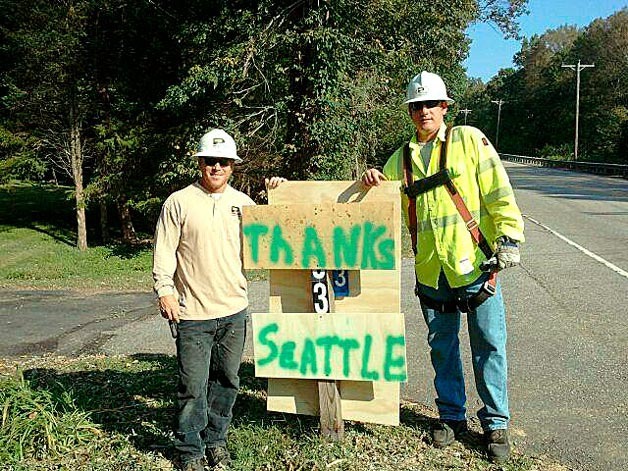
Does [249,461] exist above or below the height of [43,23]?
below

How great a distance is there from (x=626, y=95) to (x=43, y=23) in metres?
59.7

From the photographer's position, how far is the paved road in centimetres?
437

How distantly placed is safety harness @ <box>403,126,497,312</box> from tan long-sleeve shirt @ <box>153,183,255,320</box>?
1.04 metres

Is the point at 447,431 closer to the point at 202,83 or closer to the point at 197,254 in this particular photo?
the point at 197,254

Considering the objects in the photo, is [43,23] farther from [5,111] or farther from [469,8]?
[469,8]

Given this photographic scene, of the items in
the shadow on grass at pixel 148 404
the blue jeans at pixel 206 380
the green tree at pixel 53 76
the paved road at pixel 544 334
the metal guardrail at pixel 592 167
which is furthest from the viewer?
the metal guardrail at pixel 592 167

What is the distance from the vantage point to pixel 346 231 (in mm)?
3646

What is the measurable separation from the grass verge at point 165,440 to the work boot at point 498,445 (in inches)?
2.1

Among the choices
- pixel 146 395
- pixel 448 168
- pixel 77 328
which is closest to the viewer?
pixel 448 168

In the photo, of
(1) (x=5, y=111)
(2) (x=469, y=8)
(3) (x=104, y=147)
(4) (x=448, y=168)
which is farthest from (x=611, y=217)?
(1) (x=5, y=111)

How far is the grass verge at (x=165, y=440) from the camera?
148 inches

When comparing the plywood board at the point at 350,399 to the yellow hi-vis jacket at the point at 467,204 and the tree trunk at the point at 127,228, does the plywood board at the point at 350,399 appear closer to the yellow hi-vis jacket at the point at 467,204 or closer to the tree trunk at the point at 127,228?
the yellow hi-vis jacket at the point at 467,204

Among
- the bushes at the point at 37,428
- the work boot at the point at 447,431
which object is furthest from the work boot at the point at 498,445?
the bushes at the point at 37,428

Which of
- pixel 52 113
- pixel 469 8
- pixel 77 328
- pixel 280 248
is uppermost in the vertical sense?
pixel 469 8
